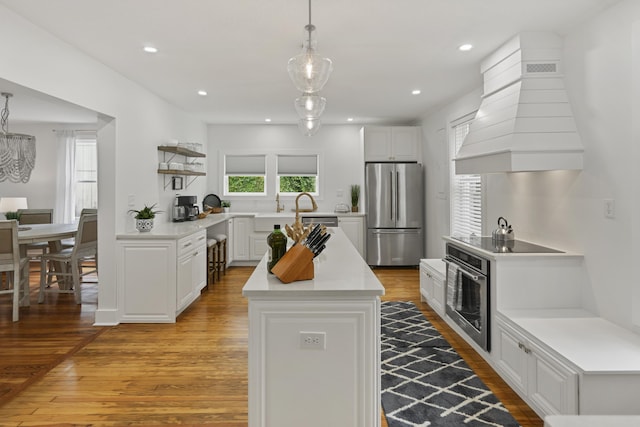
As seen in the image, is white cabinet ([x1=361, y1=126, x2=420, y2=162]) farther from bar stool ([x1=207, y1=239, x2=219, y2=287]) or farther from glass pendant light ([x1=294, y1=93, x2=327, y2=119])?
glass pendant light ([x1=294, y1=93, x2=327, y2=119])

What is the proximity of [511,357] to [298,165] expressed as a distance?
18.2 ft

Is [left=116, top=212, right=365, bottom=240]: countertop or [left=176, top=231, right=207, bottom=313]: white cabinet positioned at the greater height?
[left=116, top=212, right=365, bottom=240]: countertop

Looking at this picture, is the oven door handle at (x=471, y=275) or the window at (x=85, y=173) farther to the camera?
the window at (x=85, y=173)

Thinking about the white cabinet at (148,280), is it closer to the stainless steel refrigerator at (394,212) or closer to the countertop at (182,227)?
the countertop at (182,227)

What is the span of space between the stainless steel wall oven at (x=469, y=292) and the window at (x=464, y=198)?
132cm

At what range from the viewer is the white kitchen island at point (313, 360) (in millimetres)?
1875

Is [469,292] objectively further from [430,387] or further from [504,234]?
[430,387]

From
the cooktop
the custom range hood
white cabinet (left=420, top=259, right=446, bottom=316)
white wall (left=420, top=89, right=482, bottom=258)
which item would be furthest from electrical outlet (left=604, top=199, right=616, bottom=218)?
white wall (left=420, top=89, right=482, bottom=258)

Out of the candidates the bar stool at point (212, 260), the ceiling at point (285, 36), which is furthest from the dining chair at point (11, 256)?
the bar stool at point (212, 260)

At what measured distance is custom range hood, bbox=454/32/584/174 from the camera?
2953 mm

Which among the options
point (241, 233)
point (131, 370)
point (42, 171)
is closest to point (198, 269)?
point (131, 370)

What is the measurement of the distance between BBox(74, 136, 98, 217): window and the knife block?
6.46 meters

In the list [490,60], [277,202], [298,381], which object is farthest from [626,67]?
[277,202]

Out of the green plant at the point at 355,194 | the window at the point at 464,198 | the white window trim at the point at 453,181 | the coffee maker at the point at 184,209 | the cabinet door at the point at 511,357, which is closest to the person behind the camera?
the cabinet door at the point at 511,357
